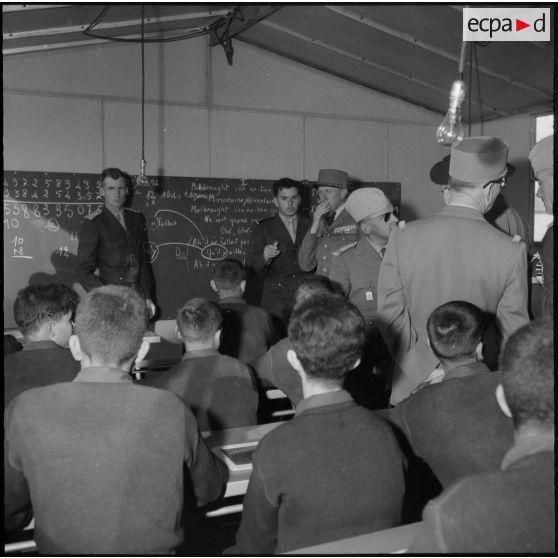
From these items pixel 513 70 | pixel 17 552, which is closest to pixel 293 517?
pixel 17 552

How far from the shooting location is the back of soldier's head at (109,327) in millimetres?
1562

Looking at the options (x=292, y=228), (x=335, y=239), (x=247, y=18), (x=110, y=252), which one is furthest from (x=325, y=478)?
(x=247, y=18)

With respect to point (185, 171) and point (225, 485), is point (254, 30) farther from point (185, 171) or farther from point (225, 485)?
point (225, 485)

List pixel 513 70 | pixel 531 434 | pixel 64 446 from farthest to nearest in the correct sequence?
pixel 513 70
pixel 64 446
pixel 531 434

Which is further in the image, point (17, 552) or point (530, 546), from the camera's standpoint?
point (17, 552)

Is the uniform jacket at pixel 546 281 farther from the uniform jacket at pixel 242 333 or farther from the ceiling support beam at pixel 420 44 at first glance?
the ceiling support beam at pixel 420 44

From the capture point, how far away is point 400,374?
235cm

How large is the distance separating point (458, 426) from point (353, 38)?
4.10m

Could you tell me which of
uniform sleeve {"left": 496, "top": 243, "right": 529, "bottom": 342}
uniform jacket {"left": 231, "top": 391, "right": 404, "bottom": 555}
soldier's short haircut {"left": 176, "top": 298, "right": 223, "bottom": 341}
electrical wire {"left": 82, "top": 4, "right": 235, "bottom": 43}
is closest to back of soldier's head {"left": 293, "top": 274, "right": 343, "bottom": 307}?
soldier's short haircut {"left": 176, "top": 298, "right": 223, "bottom": 341}

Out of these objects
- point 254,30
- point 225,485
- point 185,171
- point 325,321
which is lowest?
point 225,485

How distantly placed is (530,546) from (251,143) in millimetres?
5021

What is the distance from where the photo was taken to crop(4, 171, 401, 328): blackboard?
4.84m

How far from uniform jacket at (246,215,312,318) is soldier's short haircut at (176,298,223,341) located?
7.16ft
